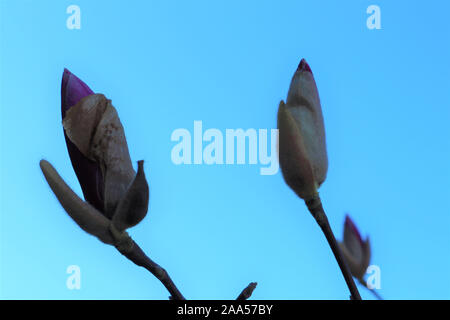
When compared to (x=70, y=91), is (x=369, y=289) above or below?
Answer: below

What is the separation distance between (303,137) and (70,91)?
0.13 metres

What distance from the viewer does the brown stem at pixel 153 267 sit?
0.35 meters

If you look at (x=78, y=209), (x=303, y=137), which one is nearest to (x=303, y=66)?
(x=303, y=137)

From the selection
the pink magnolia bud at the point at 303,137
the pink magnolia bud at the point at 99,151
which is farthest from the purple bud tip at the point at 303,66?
the pink magnolia bud at the point at 99,151

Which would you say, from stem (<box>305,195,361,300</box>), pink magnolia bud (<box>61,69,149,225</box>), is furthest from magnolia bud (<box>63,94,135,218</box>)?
stem (<box>305,195,361,300</box>)

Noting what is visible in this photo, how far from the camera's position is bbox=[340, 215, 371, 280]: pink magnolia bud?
414 mm

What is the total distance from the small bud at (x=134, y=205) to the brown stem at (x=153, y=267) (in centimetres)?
1

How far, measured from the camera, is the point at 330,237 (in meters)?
0.36

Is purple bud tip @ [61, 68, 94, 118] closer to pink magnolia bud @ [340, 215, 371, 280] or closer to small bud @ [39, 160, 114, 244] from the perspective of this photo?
small bud @ [39, 160, 114, 244]

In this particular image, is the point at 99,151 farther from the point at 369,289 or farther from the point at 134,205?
the point at 369,289
